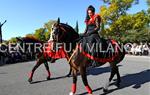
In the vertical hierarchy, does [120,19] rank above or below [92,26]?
above

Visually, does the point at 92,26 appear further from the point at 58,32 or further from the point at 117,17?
the point at 117,17

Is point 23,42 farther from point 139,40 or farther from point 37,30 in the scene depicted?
point 37,30

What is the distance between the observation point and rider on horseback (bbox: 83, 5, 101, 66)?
953 centimetres

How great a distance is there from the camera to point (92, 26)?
9.68m

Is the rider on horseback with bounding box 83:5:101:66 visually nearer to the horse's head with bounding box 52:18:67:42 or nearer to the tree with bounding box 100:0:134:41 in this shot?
the horse's head with bounding box 52:18:67:42

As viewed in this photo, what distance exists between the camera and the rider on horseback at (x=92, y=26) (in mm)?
9531

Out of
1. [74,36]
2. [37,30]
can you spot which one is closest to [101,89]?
[74,36]

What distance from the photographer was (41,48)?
13398mm

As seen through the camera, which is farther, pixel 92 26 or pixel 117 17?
pixel 117 17

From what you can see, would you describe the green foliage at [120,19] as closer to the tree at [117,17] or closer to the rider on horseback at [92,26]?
the tree at [117,17]

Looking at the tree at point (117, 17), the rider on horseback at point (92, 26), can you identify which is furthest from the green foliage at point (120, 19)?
the rider on horseback at point (92, 26)

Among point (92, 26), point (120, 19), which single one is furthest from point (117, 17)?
point (92, 26)

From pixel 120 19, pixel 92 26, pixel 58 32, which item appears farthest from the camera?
pixel 120 19

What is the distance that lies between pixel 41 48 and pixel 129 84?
4271 mm
